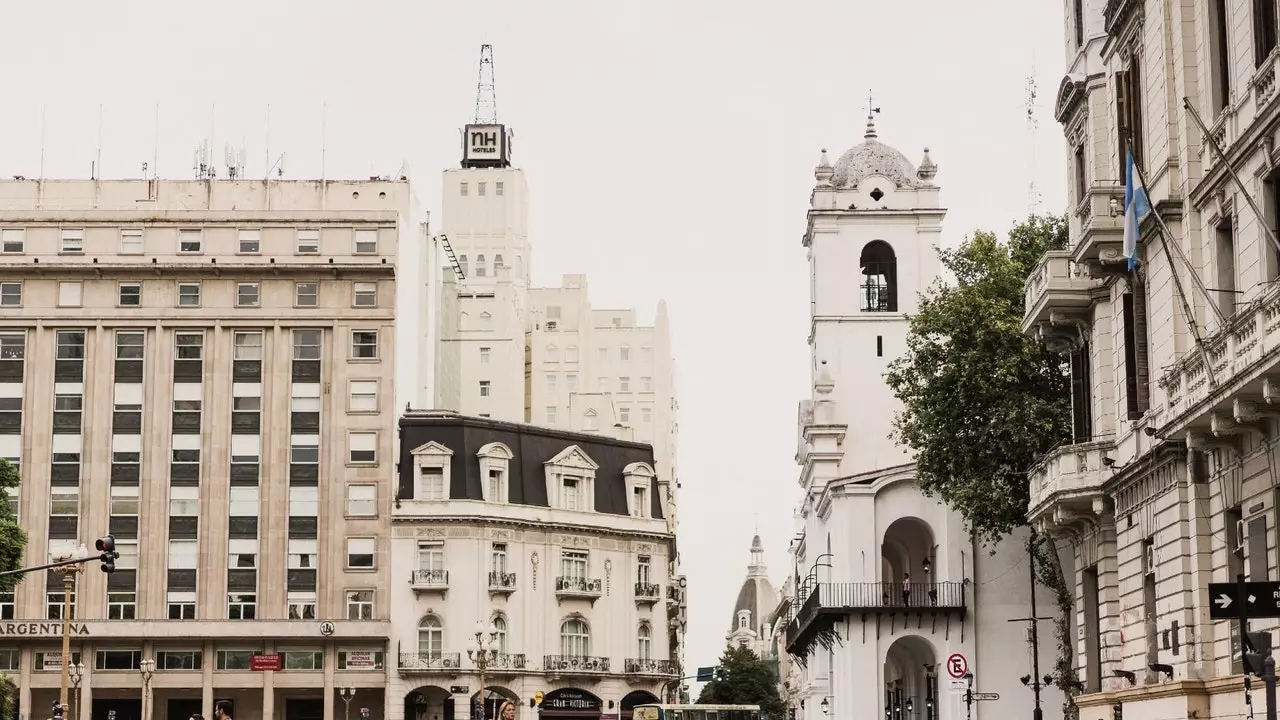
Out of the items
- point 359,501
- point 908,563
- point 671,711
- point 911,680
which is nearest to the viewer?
point 911,680

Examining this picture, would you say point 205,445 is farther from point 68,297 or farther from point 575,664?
point 575,664

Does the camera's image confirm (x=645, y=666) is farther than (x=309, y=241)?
Yes

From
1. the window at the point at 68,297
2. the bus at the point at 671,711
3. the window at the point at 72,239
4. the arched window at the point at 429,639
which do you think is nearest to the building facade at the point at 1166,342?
the bus at the point at 671,711

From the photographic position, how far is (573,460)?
325ft

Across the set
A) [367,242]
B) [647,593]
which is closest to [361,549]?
[367,242]

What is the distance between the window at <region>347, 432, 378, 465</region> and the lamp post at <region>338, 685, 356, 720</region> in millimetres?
10561

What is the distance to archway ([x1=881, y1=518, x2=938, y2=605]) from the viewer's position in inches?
2625

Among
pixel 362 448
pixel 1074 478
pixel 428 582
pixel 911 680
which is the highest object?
pixel 362 448

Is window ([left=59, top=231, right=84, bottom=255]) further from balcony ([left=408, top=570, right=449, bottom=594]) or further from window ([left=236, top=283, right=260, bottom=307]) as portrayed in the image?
balcony ([left=408, top=570, right=449, bottom=594])

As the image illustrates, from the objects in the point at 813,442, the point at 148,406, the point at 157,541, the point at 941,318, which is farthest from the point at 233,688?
the point at 941,318

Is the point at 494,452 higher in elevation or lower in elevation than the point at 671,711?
higher

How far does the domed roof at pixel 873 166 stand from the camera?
82.6 metres

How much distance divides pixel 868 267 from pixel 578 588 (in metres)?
24.0

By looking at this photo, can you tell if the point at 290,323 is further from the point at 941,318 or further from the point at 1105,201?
the point at 1105,201
